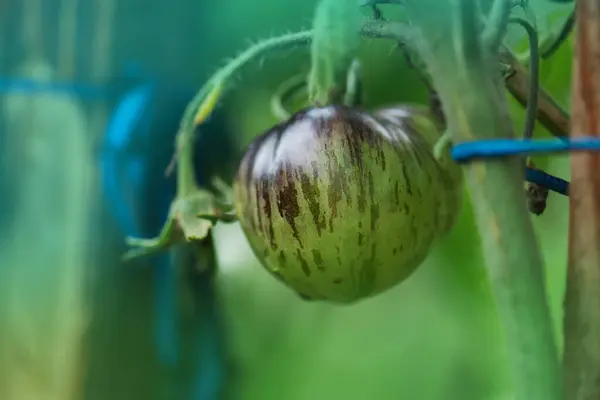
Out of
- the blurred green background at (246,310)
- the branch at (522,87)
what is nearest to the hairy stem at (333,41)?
the branch at (522,87)

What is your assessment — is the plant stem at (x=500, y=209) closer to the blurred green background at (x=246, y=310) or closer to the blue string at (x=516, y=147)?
the blue string at (x=516, y=147)

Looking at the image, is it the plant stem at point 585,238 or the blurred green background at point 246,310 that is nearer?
the plant stem at point 585,238

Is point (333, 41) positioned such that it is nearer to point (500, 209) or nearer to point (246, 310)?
point (500, 209)

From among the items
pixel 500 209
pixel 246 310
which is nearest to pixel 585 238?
pixel 500 209

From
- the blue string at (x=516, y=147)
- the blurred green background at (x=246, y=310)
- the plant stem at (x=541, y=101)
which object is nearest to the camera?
the blue string at (x=516, y=147)

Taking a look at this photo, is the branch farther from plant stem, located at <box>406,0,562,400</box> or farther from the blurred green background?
the blurred green background

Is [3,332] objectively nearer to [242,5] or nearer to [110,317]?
[110,317]

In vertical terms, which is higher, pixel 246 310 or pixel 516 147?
pixel 516 147

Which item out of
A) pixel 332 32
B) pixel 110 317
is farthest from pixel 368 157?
pixel 110 317
